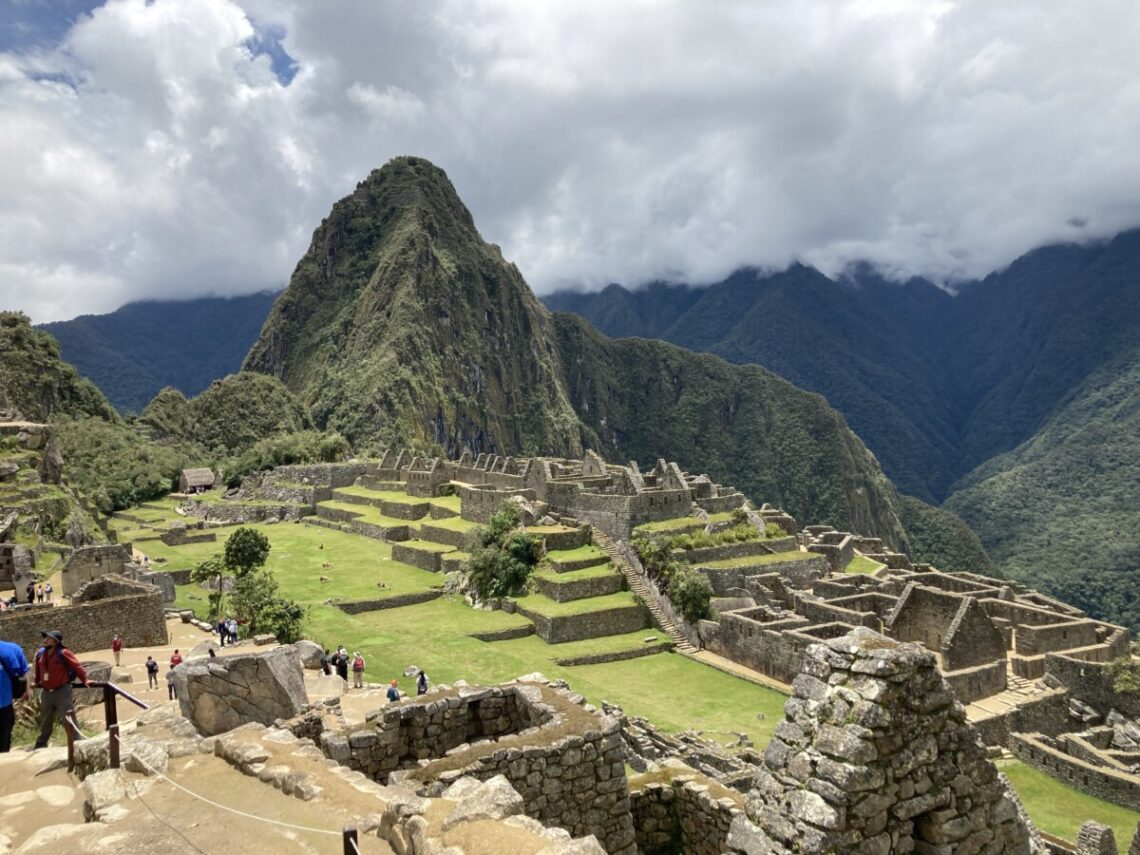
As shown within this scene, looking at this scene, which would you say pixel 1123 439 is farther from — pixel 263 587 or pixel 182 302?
pixel 182 302

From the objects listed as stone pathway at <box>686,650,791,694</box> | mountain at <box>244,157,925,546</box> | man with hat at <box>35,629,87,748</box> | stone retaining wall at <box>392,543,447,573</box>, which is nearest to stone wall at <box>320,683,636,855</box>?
man with hat at <box>35,629,87,748</box>

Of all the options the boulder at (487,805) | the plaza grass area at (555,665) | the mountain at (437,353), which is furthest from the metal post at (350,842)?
the mountain at (437,353)

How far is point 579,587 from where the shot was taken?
1104 inches

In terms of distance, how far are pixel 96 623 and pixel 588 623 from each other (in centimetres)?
1485

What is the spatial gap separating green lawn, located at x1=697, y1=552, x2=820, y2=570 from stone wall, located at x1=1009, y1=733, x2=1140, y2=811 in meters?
11.9

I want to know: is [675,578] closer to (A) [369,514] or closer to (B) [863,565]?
(B) [863,565]

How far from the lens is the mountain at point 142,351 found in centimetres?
15588

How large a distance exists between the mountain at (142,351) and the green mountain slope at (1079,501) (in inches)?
5940

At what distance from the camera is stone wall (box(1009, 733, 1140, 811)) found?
16000mm

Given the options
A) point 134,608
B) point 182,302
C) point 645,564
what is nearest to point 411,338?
point 182,302

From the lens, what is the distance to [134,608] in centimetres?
1666

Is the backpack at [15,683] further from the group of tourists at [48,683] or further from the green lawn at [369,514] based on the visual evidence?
the green lawn at [369,514]

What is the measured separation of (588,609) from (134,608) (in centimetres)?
1449

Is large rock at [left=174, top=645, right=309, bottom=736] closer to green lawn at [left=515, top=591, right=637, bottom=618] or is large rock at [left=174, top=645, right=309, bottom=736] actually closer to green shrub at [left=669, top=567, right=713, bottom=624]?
green lawn at [left=515, top=591, right=637, bottom=618]
